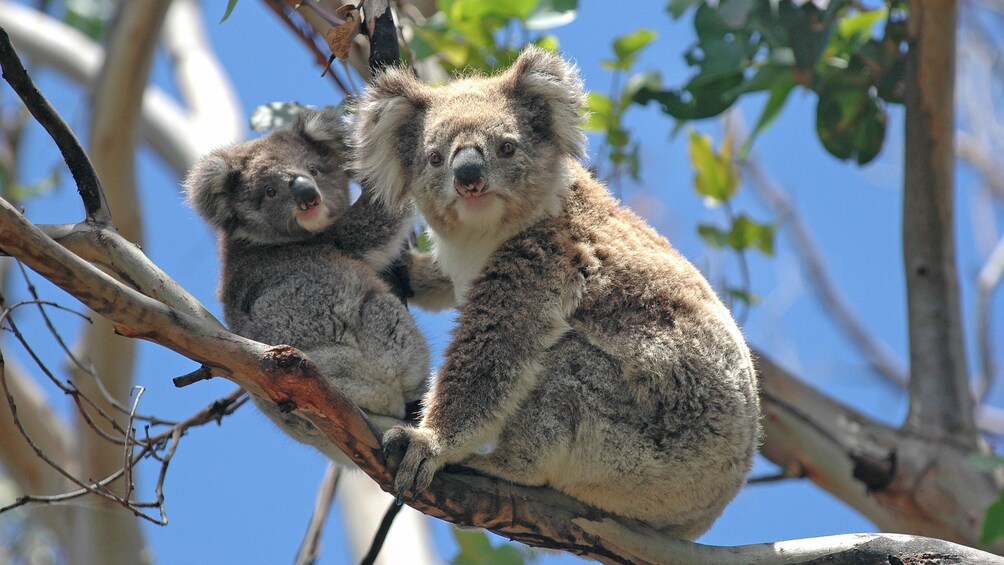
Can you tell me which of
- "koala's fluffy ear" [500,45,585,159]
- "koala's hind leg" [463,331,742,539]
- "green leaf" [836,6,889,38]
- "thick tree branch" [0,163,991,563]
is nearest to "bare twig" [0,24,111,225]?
"thick tree branch" [0,163,991,563]

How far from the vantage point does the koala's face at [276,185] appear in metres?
3.82

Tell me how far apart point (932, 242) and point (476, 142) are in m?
3.12

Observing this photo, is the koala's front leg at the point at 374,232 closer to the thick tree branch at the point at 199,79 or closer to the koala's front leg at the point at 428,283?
the koala's front leg at the point at 428,283

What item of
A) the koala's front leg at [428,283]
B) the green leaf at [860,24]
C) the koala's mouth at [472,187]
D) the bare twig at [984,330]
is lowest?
the koala's mouth at [472,187]

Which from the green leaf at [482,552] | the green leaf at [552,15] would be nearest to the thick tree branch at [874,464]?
the green leaf at [482,552]

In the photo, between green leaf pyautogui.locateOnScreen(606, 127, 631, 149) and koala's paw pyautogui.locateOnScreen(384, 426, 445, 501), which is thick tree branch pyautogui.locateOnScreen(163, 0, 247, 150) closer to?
green leaf pyautogui.locateOnScreen(606, 127, 631, 149)

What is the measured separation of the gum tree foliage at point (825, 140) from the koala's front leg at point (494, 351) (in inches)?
60.2

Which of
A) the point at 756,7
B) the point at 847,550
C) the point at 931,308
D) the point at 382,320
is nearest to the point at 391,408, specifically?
the point at 382,320

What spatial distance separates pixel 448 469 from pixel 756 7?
289cm

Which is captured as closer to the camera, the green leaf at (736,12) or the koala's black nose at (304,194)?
the koala's black nose at (304,194)

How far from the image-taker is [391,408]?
3555 mm

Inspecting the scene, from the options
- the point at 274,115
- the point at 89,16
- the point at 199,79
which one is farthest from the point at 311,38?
the point at 89,16

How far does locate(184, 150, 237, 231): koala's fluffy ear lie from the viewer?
3906 mm

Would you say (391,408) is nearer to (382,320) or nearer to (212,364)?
(382,320)
